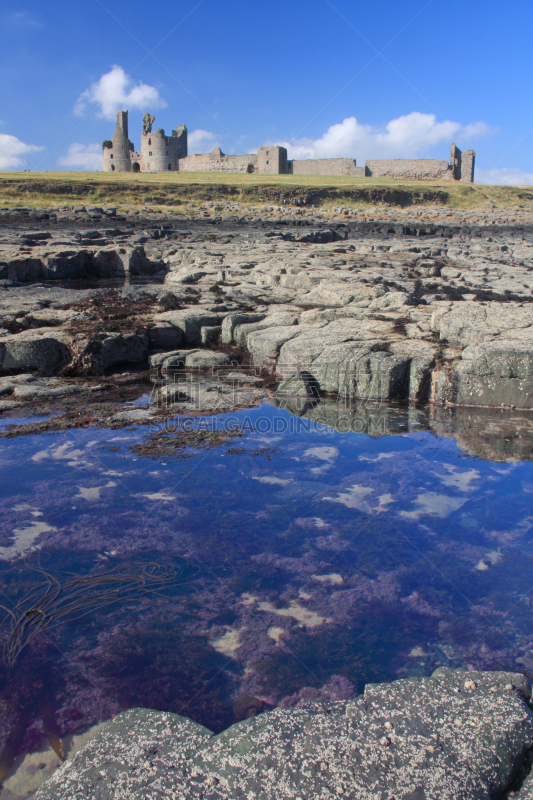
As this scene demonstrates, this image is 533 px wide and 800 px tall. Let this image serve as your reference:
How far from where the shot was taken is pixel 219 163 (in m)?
51.2

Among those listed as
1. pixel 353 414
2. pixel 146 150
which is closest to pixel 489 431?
pixel 353 414

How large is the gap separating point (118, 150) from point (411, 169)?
2853 cm

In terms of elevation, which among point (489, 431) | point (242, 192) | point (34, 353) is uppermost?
point (242, 192)

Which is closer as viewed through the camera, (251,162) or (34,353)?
(34,353)

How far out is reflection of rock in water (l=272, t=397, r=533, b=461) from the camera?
15.3ft

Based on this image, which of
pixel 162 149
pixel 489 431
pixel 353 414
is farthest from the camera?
pixel 162 149

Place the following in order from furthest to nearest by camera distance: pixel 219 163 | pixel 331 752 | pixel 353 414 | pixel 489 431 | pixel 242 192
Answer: pixel 219 163 → pixel 242 192 → pixel 353 414 → pixel 489 431 → pixel 331 752

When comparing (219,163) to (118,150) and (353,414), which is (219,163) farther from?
(353,414)

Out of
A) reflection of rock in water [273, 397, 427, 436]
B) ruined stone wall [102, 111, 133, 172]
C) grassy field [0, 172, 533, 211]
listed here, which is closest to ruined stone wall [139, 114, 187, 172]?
ruined stone wall [102, 111, 133, 172]

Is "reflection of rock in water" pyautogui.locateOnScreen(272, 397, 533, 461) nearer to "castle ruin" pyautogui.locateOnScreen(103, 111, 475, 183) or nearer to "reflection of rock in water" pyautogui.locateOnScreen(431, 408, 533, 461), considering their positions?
"reflection of rock in water" pyautogui.locateOnScreen(431, 408, 533, 461)

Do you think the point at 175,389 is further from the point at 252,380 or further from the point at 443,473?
the point at 443,473

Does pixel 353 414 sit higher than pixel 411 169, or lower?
lower

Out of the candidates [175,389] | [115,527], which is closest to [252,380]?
[175,389]

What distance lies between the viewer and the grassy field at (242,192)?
3328 cm
